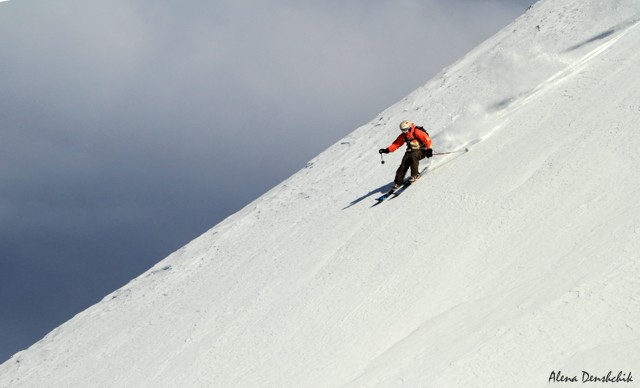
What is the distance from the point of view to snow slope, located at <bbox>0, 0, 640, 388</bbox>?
22.0 ft

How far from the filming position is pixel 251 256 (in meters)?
14.3

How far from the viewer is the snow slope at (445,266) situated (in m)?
6.71

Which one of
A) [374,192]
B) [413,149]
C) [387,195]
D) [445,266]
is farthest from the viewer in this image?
[374,192]

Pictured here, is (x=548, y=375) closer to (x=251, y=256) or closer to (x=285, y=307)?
(x=285, y=307)

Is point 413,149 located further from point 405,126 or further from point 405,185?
point 405,185

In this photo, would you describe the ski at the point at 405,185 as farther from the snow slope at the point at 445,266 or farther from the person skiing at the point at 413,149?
the snow slope at the point at 445,266

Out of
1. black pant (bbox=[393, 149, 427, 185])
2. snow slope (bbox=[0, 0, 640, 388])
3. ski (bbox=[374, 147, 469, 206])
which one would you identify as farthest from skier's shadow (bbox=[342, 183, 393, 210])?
black pant (bbox=[393, 149, 427, 185])

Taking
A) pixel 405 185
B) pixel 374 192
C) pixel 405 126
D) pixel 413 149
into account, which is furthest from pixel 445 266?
pixel 374 192

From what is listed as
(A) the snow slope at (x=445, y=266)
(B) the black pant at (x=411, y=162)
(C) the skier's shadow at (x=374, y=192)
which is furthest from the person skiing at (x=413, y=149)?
(C) the skier's shadow at (x=374, y=192)

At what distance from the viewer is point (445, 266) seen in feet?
29.1

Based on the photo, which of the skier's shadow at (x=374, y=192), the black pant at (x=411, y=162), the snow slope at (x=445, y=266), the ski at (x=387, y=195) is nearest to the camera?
the snow slope at (x=445, y=266)

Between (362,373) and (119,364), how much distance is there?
610 centimetres

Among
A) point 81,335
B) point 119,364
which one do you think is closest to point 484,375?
point 119,364

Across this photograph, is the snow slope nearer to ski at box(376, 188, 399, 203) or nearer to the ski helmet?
ski at box(376, 188, 399, 203)
